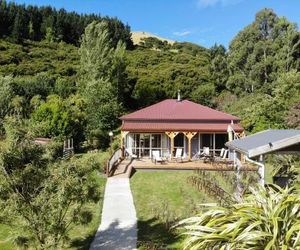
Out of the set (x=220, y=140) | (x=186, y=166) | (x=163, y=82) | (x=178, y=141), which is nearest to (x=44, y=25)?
(x=163, y=82)

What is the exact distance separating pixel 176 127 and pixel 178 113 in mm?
2165

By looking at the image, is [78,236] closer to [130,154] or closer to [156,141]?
[130,154]

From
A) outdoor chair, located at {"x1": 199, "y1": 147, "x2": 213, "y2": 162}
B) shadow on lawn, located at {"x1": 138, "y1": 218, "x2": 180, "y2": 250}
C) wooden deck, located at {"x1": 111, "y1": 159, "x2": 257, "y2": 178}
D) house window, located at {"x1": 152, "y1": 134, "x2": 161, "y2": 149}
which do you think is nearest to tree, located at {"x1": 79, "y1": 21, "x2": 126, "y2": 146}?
house window, located at {"x1": 152, "y1": 134, "x2": 161, "y2": 149}

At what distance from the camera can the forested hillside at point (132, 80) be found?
35531 millimetres

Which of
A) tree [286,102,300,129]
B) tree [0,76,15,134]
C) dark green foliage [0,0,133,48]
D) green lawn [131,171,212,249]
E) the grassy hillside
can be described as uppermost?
the grassy hillside

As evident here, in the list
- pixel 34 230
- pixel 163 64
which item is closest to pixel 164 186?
pixel 34 230

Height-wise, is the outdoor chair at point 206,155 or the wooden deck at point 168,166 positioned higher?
the outdoor chair at point 206,155

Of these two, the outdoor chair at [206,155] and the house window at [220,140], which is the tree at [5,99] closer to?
the outdoor chair at [206,155]

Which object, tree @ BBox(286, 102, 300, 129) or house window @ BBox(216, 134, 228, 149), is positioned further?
house window @ BBox(216, 134, 228, 149)

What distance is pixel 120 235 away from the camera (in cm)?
1392

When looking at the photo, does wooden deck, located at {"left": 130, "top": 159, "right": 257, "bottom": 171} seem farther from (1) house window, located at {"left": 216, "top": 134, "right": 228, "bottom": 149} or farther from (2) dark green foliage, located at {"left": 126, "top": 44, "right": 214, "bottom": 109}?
(2) dark green foliage, located at {"left": 126, "top": 44, "right": 214, "bottom": 109}

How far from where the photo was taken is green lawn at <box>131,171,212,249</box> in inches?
534

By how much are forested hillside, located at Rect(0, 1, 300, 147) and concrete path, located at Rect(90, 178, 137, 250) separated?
14.2m

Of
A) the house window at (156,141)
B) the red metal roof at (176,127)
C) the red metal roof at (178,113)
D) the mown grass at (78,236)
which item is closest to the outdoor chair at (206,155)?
the red metal roof at (176,127)
